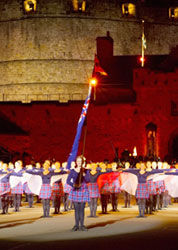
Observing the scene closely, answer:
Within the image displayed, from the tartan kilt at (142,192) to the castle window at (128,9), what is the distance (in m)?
36.2

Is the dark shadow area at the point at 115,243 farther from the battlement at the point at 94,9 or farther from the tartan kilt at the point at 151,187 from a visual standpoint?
the battlement at the point at 94,9

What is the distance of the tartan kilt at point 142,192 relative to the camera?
1532 centimetres

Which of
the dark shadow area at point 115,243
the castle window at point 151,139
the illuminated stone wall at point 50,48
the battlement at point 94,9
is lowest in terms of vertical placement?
the dark shadow area at point 115,243

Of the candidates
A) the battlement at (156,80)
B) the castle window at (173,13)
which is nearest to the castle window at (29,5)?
the castle window at (173,13)

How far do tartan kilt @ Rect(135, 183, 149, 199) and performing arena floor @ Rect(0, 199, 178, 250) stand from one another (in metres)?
0.60

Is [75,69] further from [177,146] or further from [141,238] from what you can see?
[141,238]

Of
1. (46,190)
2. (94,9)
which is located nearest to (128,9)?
(94,9)

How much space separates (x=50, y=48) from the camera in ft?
158

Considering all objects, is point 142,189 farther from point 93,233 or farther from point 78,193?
point 93,233

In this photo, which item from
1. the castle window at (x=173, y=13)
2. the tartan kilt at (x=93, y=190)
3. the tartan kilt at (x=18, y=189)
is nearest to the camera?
the tartan kilt at (x=93, y=190)

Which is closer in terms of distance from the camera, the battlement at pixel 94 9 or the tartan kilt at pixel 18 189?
the tartan kilt at pixel 18 189

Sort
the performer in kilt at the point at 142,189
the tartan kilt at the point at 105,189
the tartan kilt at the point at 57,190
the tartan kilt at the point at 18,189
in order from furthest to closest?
1. the tartan kilt at the point at 18,189
2. the tartan kilt at the point at 105,189
3. the tartan kilt at the point at 57,190
4. the performer in kilt at the point at 142,189

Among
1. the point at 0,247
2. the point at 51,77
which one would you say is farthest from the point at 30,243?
the point at 51,77

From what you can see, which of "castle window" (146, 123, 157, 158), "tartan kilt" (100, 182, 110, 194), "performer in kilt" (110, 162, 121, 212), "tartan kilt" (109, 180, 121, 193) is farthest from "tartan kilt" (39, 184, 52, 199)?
"castle window" (146, 123, 157, 158)
